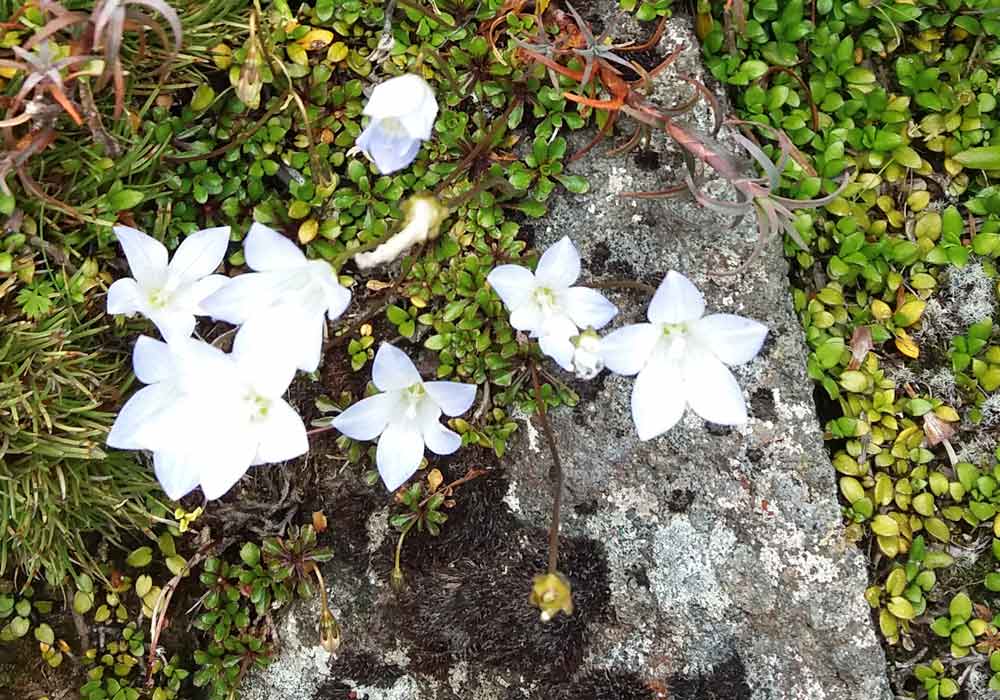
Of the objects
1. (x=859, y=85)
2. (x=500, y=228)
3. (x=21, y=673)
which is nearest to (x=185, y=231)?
(x=500, y=228)

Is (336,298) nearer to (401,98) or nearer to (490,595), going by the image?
(401,98)

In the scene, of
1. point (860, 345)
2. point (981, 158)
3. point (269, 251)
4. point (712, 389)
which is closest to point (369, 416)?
point (269, 251)

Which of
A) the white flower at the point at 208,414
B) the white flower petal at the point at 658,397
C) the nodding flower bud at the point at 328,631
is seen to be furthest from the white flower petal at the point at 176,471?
the white flower petal at the point at 658,397

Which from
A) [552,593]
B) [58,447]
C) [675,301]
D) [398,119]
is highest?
[398,119]

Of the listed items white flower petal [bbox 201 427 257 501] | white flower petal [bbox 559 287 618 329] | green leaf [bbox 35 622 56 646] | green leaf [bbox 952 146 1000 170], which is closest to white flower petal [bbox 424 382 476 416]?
white flower petal [bbox 559 287 618 329]

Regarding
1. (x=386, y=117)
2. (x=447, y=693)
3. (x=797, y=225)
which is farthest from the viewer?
(x=797, y=225)

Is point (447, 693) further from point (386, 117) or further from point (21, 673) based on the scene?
point (386, 117)
